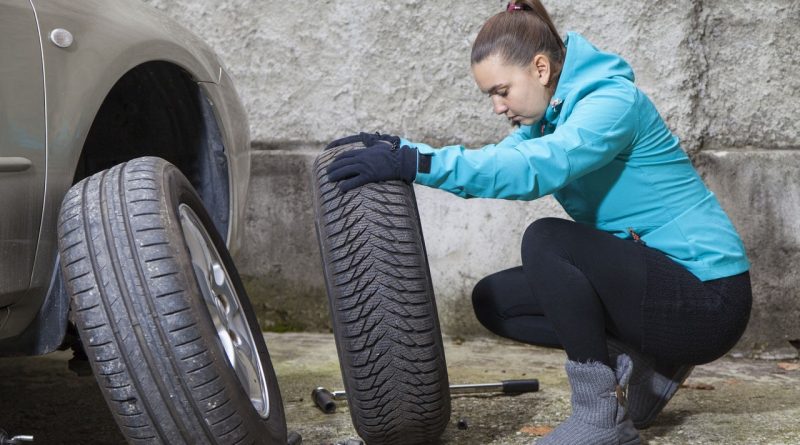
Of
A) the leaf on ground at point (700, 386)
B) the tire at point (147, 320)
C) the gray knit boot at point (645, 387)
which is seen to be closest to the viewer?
the tire at point (147, 320)

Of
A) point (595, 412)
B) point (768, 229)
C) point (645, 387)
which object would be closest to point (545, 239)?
point (595, 412)

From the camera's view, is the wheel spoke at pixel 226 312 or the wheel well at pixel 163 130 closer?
the wheel spoke at pixel 226 312

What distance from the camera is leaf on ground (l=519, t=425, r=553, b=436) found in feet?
8.80

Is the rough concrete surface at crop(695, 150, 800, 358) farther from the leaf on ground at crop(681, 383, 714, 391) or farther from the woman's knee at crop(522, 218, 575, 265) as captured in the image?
the woman's knee at crop(522, 218, 575, 265)

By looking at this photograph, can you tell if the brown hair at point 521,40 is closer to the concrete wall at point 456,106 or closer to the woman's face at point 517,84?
the woman's face at point 517,84

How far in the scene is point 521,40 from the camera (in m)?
2.41

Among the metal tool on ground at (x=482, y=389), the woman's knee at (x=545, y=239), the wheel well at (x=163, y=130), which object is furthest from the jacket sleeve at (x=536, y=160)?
the metal tool on ground at (x=482, y=389)

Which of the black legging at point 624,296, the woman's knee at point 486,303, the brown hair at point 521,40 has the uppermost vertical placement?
the brown hair at point 521,40

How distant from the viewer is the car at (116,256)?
193cm

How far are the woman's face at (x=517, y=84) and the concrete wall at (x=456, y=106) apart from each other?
1563 millimetres

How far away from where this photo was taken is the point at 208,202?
2.93 metres

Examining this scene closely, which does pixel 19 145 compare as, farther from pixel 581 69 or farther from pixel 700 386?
pixel 700 386

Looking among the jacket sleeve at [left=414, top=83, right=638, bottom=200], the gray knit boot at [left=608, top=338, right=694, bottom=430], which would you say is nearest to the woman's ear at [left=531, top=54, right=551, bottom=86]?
the jacket sleeve at [left=414, top=83, right=638, bottom=200]

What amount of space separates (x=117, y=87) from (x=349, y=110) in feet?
5.08
